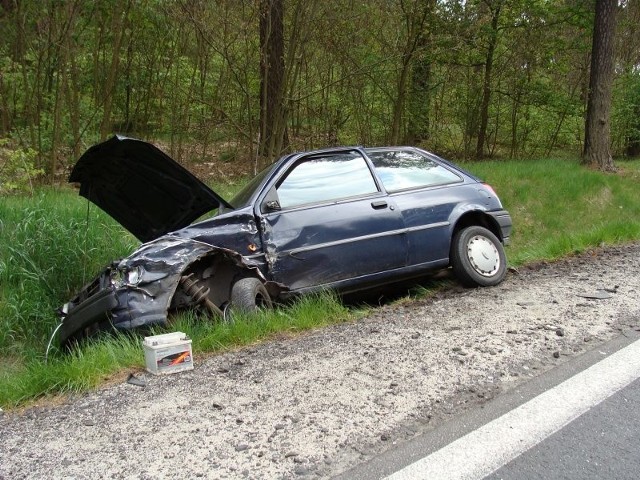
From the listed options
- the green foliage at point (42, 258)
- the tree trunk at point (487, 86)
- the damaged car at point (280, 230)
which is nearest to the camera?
the damaged car at point (280, 230)

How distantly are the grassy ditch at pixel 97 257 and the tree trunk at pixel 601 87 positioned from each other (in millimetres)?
1837

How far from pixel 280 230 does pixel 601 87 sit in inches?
450

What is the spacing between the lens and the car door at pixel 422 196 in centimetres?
622

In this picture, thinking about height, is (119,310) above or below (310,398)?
above

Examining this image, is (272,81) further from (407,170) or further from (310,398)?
(310,398)

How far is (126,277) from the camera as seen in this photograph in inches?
187

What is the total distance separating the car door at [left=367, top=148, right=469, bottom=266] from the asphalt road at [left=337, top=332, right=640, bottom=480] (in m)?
2.58

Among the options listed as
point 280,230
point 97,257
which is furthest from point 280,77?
point 280,230

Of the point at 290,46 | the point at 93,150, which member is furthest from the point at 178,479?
the point at 290,46

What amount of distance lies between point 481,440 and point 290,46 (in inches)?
367

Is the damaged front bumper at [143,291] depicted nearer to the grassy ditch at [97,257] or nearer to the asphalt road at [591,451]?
the grassy ditch at [97,257]

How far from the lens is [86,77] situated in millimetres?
12773

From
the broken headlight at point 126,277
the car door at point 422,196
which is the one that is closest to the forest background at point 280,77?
the broken headlight at point 126,277

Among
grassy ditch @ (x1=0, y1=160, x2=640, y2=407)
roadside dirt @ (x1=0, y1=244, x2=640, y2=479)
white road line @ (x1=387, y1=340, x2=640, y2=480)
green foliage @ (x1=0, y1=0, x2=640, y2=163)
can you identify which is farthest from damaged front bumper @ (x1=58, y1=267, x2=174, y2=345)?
green foliage @ (x1=0, y1=0, x2=640, y2=163)
